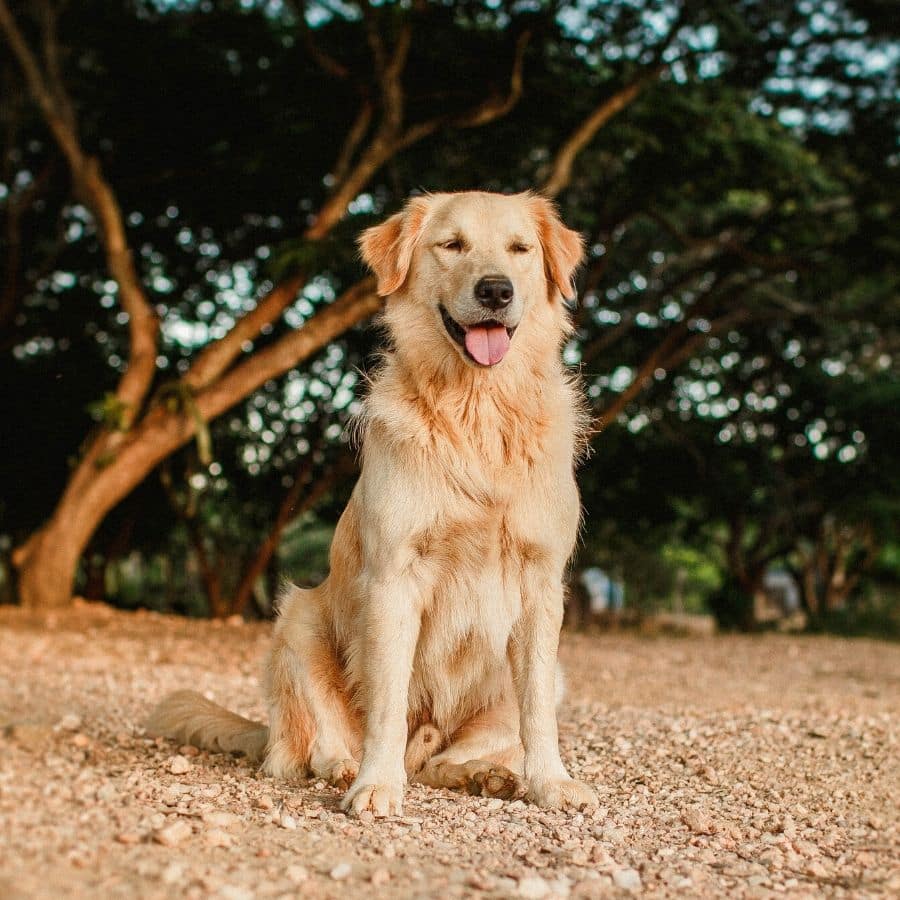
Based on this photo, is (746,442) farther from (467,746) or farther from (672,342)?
(467,746)

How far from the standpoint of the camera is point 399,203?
11.4 m

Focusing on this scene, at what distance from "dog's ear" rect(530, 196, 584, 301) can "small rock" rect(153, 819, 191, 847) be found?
2541 millimetres

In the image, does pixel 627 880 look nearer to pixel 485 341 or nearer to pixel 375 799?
pixel 375 799

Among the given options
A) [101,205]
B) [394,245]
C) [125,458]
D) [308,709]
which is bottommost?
[308,709]

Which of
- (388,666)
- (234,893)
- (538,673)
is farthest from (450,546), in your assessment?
(234,893)

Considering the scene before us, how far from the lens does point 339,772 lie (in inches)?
157

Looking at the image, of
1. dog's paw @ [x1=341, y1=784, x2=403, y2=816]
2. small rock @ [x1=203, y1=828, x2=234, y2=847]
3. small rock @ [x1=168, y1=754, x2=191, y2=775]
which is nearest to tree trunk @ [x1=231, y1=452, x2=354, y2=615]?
small rock @ [x1=168, y1=754, x2=191, y2=775]

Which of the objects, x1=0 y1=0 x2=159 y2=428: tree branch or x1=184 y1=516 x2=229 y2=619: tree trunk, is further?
x1=184 y1=516 x2=229 y2=619: tree trunk

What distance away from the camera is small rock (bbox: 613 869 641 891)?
9.49 ft

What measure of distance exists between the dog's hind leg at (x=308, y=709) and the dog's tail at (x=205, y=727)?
23cm

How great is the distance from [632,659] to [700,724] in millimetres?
4599

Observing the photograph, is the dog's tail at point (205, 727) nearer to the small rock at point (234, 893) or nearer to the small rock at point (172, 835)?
the small rock at point (172, 835)

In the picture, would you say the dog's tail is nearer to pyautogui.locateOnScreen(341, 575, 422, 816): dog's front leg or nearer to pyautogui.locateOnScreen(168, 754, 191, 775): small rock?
pyautogui.locateOnScreen(168, 754, 191, 775): small rock

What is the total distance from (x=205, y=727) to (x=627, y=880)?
2323 millimetres
